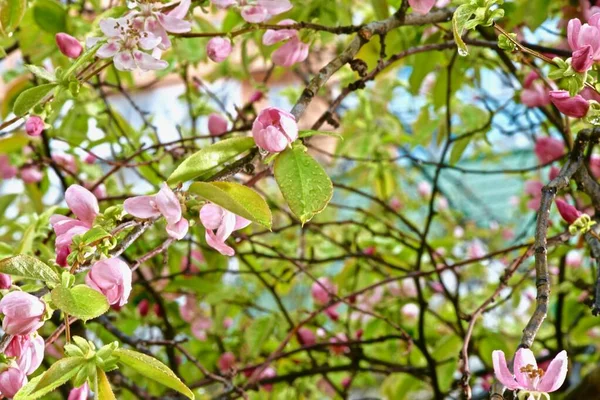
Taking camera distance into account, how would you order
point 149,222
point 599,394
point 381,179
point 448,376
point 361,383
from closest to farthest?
point 149,222
point 599,394
point 448,376
point 381,179
point 361,383

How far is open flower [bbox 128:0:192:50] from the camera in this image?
0.51 m

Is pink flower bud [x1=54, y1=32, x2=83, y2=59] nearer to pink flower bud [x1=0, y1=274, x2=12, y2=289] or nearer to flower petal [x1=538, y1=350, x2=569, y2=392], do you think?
pink flower bud [x1=0, y1=274, x2=12, y2=289]

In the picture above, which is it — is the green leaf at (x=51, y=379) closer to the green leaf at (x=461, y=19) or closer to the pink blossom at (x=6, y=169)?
the green leaf at (x=461, y=19)

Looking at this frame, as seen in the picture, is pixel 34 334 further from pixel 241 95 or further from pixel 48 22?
pixel 241 95

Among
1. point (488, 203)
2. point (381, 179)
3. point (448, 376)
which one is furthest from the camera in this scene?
point (488, 203)

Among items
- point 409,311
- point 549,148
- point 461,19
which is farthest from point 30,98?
point 409,311

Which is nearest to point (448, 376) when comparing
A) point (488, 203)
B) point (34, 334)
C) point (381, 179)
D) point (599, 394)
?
point (599, 394)

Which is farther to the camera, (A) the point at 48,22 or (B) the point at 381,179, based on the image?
(B) the point at 381,179

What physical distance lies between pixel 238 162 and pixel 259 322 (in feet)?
1.94

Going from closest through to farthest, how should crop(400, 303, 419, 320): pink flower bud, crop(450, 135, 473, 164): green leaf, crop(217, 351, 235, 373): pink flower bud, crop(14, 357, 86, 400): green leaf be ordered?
crop(14, 357, 86, 400): green leaf
crop(450, 135, 473, 164): green leaf
crop(217, 351, 235, 373): pink flower bud
crop(400, 303, 419, 320): pink flower bud

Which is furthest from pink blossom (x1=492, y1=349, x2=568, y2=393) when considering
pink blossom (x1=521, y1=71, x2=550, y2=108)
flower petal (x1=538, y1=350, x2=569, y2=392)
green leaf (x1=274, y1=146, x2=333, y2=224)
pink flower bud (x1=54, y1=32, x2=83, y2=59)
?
pink blossom (x1=521, y1=71, x2=550, y2=108)

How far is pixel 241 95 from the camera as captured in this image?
8.73 feet

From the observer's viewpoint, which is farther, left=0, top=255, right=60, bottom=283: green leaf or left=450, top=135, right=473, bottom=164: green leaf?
left=450, top=135, right=473, bottom=164: green leaf

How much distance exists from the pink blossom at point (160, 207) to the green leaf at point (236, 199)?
0.01 metres
